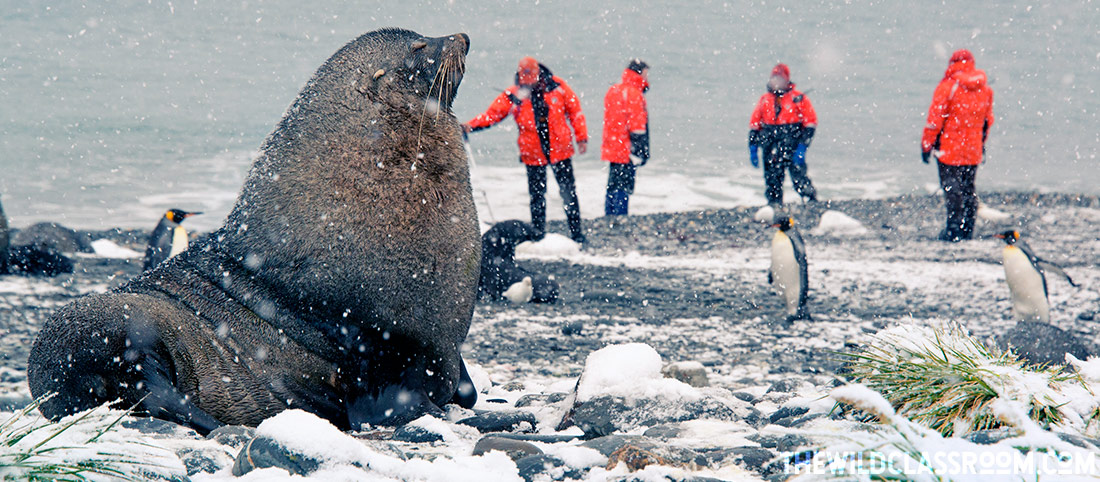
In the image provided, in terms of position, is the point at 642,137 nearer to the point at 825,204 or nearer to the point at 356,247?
the point at 825,204

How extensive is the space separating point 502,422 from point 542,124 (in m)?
7.88

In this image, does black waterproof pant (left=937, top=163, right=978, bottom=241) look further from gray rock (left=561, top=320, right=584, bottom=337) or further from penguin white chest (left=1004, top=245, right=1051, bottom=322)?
gray rock (left=561, top=320, right=584, bottom=337)

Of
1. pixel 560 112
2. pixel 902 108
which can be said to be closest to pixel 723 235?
pixel 560 112

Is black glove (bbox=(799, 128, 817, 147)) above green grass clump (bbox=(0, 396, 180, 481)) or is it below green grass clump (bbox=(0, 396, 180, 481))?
above

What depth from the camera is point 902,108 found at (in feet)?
169

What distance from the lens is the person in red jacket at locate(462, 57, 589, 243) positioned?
10.6 m

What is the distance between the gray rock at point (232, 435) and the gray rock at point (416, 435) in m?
0.46

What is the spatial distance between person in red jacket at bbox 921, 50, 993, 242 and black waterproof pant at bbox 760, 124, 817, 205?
2.46 metres

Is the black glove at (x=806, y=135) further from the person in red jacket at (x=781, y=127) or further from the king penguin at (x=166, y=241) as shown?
the king penguin at (x=166, y=241)

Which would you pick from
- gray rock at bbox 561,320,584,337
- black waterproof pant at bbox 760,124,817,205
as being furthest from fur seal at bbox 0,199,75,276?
black waterproof pant at bbox 760,124,817,205

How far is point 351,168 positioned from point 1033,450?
7.41 ft

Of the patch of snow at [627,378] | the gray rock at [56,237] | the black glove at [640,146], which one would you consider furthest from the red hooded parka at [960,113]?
the gray rock at [56,237]

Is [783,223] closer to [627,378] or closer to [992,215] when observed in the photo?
[627,378]

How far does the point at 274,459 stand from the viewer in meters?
2.19
